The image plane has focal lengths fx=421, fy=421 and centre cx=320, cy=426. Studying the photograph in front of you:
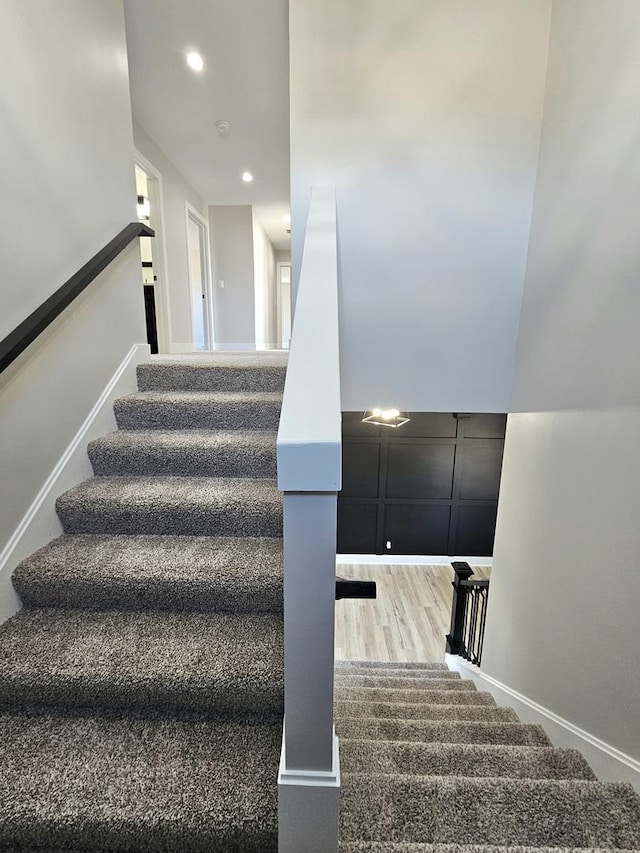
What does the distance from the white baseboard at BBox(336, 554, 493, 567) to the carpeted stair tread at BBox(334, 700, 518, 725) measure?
12.2ft

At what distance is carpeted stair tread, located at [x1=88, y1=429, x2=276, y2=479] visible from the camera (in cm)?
188

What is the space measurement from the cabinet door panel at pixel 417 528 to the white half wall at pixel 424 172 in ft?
11.0

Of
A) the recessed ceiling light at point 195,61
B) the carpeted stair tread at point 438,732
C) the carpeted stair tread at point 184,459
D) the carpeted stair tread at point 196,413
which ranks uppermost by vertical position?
the recessed ceiling light at point 195,61

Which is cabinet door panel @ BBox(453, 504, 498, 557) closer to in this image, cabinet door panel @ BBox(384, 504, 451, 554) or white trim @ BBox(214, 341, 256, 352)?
cabinet door panel @ BBox(384, 504, 451, 554)

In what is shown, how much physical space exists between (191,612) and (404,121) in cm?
256

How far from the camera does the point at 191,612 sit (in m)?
1.43

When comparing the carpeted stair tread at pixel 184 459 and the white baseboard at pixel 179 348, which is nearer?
the carpeted stair tread at pixel 184 459

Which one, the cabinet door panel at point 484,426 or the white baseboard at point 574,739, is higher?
the cabinet door panel at point 484,426

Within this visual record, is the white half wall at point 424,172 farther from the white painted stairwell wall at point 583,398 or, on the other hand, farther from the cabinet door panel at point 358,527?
the cabinet door panel at point 358,527

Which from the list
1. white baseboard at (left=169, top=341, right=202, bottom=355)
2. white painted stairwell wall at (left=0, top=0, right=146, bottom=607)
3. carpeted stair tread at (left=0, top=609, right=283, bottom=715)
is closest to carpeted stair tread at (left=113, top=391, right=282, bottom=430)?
white painted stairwell wall at (left=0, top=0, right=146, bottom=607)

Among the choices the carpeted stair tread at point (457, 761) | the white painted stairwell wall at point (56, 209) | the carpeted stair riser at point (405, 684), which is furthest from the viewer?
the carpeted stair riser at point (405, 684)

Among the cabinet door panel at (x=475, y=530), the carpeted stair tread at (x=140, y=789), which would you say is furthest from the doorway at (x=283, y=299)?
the carpeted stair tread at (x=140, y=789)

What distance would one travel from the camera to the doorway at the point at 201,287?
6.00m

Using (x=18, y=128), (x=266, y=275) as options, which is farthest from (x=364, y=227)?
(x=266, y=275)
